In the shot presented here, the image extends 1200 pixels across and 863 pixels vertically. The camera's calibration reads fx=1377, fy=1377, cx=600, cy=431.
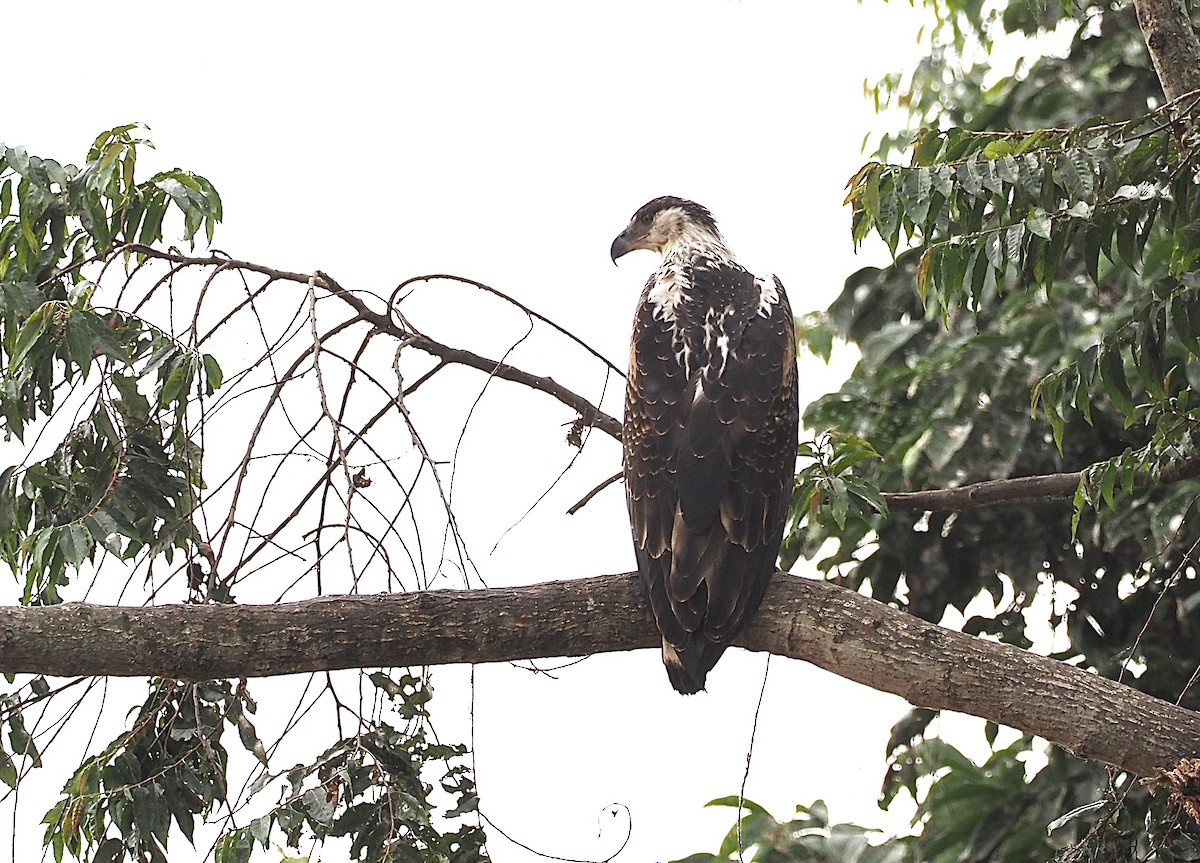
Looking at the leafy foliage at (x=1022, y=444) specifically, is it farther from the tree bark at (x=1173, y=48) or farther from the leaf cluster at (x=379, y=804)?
the leaf cluster at (x=379, y=804)

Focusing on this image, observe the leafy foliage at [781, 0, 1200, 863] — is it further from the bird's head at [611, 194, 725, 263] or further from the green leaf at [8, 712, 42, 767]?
the green leaf at [8, 712, 42, 767]

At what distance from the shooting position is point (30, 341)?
79.0 inches

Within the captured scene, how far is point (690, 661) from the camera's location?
2.31 metres

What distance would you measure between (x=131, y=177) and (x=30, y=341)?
0.42 meters

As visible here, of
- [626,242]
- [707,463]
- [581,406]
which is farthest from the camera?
[626,242]

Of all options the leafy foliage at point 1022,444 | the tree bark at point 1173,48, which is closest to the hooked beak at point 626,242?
the leafy foliage at point 1022,444

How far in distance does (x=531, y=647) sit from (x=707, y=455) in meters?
0.53

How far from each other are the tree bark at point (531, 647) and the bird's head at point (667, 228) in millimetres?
1241

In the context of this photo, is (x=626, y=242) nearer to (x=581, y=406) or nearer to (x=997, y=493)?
(x=581, y=406)

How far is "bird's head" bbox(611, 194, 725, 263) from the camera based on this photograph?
324cm

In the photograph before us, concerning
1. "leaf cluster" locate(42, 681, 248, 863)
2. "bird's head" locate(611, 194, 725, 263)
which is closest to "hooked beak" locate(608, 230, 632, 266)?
"bird's head" locate(611, 194, 725, 263)

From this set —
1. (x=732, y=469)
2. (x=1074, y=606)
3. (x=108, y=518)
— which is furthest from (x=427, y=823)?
(x=1074, y=606)

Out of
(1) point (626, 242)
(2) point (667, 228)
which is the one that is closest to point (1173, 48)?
(2) point (667, 228)

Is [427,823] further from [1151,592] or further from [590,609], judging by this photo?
[1151,592]
